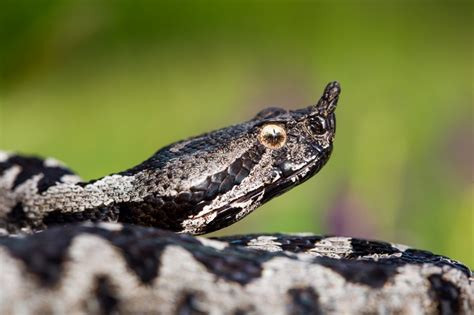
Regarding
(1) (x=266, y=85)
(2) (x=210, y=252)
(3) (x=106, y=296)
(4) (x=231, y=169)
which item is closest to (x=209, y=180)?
(4) (x=231, y=169)

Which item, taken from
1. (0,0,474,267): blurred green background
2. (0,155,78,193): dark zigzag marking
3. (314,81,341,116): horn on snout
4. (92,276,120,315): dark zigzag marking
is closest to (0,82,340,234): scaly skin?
(314,81,341,116): horn on snout

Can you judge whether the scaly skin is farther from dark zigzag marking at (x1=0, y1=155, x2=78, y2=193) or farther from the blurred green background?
the blurred green background

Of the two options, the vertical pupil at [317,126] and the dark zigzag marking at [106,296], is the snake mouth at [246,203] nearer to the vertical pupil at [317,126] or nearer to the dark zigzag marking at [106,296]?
the vertical pupil at [317,126]

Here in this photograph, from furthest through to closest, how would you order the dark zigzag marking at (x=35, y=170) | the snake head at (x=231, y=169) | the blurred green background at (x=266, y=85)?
1. the blurred green background at (x=266, y=85)
2. the dark zigzag marking at (x=35, y=170)
3. the snake head at (x=231, y=169)

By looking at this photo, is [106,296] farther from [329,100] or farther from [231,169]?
[329,100]

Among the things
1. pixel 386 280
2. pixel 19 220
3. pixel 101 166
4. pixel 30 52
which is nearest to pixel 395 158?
pixel 101 166

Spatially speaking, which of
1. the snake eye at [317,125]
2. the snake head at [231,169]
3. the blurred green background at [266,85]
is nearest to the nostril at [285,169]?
the snake head at [231,169]

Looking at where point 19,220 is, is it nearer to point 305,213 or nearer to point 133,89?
point 305,213
